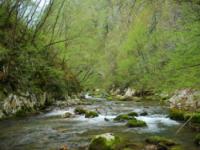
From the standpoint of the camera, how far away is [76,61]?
41.0 metres

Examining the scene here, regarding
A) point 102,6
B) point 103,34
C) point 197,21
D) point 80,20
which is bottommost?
point 197,21

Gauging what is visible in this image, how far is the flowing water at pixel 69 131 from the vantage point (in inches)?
494

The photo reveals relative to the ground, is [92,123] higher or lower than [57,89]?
lower

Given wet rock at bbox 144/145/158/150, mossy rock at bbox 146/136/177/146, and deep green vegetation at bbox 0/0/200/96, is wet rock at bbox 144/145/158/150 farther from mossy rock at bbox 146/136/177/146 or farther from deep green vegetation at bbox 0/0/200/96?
deep green vegetation at bbox 0/0/200/96

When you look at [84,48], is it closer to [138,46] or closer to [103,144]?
[138,46]

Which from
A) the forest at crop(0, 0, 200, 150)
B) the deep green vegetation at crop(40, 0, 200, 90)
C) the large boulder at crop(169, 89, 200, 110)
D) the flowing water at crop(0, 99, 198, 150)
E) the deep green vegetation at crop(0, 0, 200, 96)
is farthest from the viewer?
the large boulder at crop(169, 89, 200, 110)

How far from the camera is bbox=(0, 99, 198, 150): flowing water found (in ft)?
41.1

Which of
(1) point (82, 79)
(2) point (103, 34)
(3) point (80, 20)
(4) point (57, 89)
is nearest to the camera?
(4) point (57, 89)

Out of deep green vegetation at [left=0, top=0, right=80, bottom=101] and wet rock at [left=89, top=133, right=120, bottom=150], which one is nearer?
wet rock at [left=89, top=133, right=120, bottom=150]

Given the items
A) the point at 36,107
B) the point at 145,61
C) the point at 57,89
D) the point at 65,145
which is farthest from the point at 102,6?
the point at 65,145

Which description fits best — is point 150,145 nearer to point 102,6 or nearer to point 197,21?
point 197,21

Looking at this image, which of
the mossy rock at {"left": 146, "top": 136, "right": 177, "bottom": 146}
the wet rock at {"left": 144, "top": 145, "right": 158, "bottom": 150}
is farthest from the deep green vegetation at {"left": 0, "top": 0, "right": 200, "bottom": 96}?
the wet rock at {"left": 144, "top": 145, "right": 158, "bottom": 150}

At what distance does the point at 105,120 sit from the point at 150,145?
7.48 metres

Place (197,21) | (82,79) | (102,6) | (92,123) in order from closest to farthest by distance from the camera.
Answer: (197,21) < (92,123) < (82,79) < (102,6)
